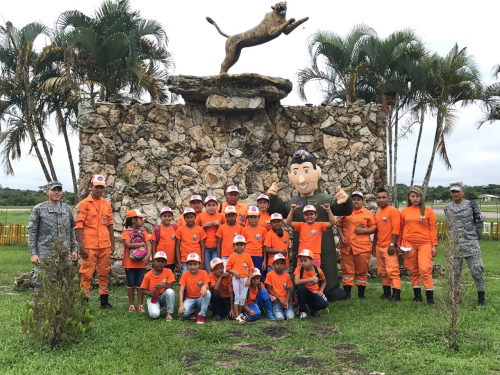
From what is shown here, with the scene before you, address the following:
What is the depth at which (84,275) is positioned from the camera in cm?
603

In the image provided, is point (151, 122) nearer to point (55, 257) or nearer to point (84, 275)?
point (84, 275)

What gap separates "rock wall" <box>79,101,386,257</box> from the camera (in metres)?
8.08

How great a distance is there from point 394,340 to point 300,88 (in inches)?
392

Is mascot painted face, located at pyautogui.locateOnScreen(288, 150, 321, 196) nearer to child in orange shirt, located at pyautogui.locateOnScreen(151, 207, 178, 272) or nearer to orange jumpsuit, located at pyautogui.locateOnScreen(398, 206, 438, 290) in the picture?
orange jumpsuit, located at pyautogui.locateOnScreen(398, 206, 438, 290)

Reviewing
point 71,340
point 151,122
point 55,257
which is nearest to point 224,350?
point 71,340

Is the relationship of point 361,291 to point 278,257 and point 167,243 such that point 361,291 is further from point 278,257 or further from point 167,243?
point 167,243

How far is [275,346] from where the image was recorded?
454 centimetres

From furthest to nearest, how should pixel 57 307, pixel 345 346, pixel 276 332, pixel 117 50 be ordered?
1. pixel 117 50
2. pixel 276 332
3. pixel 345 346
4. pixel 57 307

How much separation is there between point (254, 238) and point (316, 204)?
107cm

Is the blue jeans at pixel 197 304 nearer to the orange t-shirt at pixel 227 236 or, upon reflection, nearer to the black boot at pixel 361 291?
the orange t-shirt at pixel 227 236

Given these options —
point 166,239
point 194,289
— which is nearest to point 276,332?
point 194,289

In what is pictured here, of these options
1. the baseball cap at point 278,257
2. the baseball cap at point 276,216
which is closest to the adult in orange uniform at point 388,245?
the baseball cap at point 276,216

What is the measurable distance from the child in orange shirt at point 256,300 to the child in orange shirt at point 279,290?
0.06 meters

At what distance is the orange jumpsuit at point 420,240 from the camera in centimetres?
620
